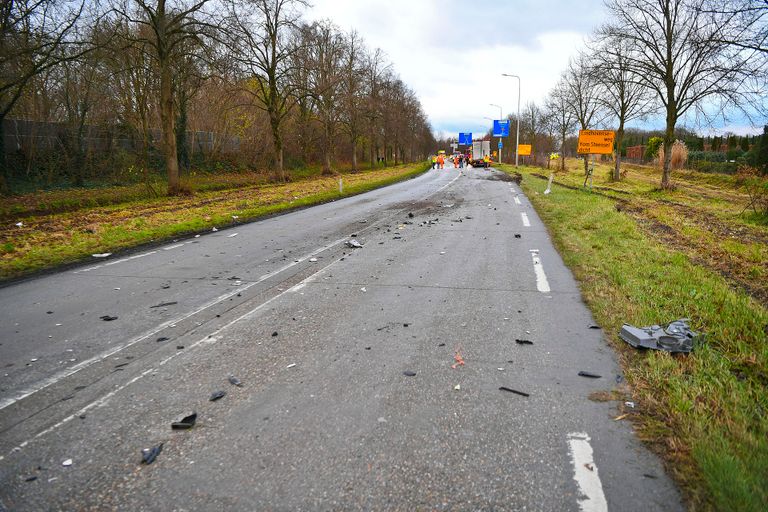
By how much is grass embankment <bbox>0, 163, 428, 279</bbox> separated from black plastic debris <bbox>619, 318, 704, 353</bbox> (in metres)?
8.83

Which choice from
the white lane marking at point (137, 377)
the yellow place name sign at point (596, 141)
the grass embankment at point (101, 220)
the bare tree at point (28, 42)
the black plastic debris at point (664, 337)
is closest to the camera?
the white lane marking at point (137, 377)

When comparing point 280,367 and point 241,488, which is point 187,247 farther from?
point 241,488

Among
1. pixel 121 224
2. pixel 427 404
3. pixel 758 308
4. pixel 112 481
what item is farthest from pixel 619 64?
pixel 112 481

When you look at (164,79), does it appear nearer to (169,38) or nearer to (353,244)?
(169,38)

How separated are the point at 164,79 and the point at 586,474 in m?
21.6

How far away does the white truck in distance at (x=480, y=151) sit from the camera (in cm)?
5644

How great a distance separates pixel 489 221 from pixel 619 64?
17.3 metres

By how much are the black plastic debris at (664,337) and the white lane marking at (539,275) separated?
1.72 meters

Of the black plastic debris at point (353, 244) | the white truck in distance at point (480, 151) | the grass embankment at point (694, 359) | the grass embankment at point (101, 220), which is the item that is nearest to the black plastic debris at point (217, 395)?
the grass embankment at point (694, 359)

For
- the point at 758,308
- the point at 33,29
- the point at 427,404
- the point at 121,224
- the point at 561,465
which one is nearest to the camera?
the point at 561,465

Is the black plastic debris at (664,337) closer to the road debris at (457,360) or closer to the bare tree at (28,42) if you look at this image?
the road debris at (457,360)

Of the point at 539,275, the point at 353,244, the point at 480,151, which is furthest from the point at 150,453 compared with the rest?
the point at 480,151

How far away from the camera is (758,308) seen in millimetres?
5117

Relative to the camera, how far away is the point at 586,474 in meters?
2.53
